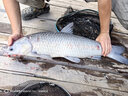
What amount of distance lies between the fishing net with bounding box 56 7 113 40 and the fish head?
594 mm

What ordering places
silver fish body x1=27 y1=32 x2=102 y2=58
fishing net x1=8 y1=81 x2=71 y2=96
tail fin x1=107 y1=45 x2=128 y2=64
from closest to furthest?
fishing net x1=8 y1=81 x2=71 y2=96 → silver fish body x1=27 y1=32 x2=102 y2=58 → tail fin x1=107 y1=45 x2=128 y2=64

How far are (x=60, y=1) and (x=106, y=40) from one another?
5.51 ft

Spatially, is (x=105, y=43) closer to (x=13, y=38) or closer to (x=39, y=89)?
(x=39, y=89)

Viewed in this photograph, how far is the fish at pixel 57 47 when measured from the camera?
1.63 meters

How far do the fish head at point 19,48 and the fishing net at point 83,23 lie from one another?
594mm

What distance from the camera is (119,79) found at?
1732 mm

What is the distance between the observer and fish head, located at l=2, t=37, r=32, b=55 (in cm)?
162

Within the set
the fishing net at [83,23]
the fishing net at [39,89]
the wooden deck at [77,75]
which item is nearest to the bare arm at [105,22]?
the wooden deck at [77,75]

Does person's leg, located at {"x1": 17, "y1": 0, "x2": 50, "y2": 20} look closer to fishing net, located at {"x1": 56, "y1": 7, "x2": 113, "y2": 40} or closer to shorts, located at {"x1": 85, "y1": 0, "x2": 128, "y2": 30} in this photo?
fishing net, located at {"x1": 56, "y1": 7, "x2": 113, "y2": 40}

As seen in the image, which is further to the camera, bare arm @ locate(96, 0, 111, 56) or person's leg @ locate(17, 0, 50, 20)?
person's leg @ locate(17, 0, 50, 20)

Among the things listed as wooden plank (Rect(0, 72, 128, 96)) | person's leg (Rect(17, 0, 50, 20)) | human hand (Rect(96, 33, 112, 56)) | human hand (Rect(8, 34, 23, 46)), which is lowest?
wooden plank (Rect(0, 72, 128, 96))

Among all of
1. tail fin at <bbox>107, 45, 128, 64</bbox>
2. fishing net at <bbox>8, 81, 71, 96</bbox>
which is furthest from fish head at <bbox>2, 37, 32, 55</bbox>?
tail fin at <bbox>107, 45, 128, 64</bbox>

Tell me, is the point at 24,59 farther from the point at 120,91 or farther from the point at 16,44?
the point at 120,91

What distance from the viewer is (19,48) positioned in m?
1.62
